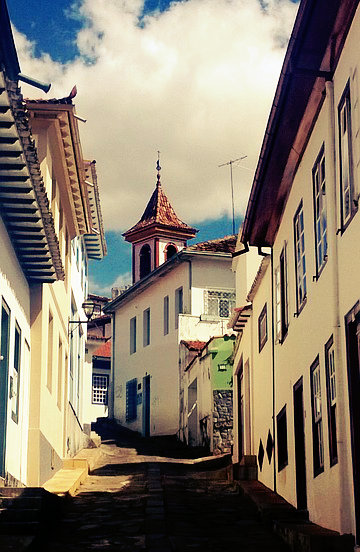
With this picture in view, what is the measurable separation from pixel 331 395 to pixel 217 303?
24534 mm

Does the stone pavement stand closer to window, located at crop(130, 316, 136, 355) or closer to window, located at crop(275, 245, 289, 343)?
window, located at crop(275, 245, 289, 343)

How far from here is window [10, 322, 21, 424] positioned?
14.8 metres

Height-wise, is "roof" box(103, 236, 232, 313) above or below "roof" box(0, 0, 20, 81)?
above

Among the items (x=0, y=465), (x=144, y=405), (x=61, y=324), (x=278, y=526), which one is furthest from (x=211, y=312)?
(x=278, y=526)

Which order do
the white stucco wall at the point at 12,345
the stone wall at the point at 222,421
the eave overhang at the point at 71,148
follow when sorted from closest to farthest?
the white stucco wall at the point at 12,345 → the eave overhang at the point at 71,148 → the stone wall at the point at 222,421

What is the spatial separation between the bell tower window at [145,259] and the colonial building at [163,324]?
3735 mm

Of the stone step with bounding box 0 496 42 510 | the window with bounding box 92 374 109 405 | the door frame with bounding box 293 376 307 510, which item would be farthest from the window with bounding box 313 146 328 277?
the window with bounding box 92 374 109 405

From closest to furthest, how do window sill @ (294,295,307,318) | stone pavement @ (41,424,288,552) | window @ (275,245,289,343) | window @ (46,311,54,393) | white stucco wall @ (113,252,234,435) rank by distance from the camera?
stone pavement @ (41,424,288,552), window sill @ (294,295,307,318), window @ (275,245,289,343), window @ (46,311,54,393), white stucco wall @ (113,252,234,435)

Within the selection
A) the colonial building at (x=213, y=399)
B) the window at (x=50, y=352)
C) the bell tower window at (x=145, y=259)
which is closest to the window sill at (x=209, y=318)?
the colonial building at (x=213, y=399)

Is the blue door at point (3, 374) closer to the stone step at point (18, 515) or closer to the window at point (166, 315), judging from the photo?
the stone step at point (18, 515)

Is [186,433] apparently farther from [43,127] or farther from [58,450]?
[43,127]

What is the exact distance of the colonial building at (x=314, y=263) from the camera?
30.9 feet

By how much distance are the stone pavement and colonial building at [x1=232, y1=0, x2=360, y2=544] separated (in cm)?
85

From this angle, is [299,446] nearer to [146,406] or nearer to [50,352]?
[50,352]
